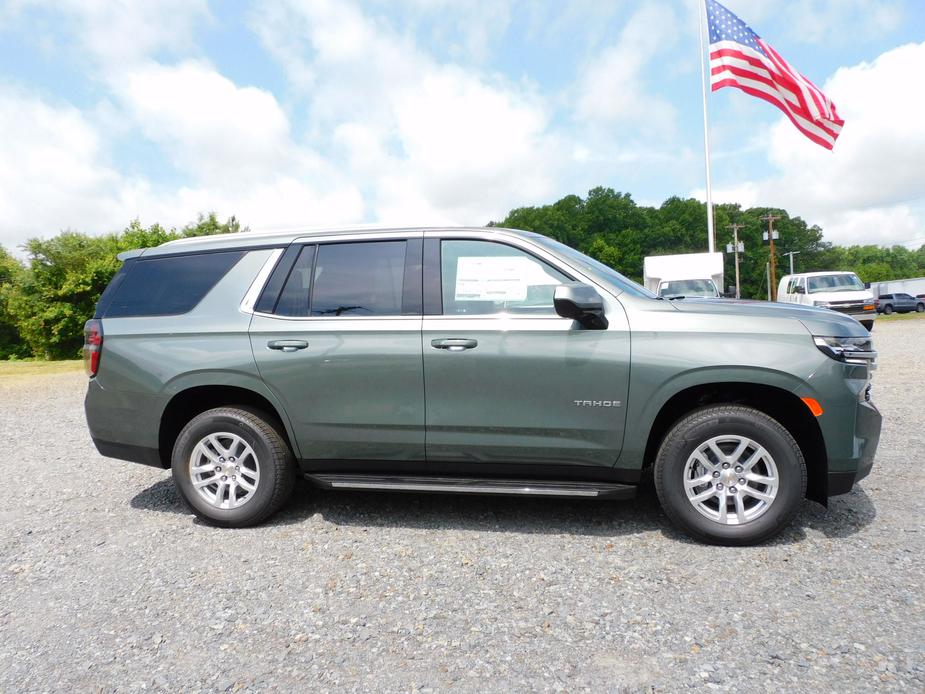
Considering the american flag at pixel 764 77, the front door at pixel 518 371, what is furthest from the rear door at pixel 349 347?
the american flag at pixel 764 77

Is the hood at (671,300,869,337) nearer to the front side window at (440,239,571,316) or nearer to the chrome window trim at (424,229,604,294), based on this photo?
the chrome window trim at (424,229,604,294)

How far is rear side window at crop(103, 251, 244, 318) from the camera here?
407cm

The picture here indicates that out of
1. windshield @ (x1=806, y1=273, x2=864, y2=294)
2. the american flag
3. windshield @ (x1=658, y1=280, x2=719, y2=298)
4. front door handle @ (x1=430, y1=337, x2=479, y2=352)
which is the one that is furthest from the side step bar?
windshield @ (x1=806, y1=273, x2=864, y2=294)

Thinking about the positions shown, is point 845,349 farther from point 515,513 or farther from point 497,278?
point 515,513

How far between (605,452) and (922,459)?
129 inches

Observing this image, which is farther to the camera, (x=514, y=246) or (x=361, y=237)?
(x=361, y=237)

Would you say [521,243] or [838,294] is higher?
[838,294]

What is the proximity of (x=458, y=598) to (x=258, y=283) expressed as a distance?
2315mm

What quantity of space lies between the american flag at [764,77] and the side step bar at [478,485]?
11.8 metres

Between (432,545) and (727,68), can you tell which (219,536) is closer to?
(432,545)

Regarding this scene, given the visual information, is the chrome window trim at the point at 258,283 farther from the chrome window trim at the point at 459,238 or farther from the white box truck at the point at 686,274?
the white box truck at the point at 686,274

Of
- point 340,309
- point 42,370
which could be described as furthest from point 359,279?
point 42,370

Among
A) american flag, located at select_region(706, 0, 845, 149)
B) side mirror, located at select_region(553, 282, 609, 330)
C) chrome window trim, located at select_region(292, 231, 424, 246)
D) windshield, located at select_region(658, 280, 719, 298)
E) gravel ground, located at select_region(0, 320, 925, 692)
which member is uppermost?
american flag, located at select_region(706, 0, 845, 149)

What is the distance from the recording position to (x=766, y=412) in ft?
11.9
